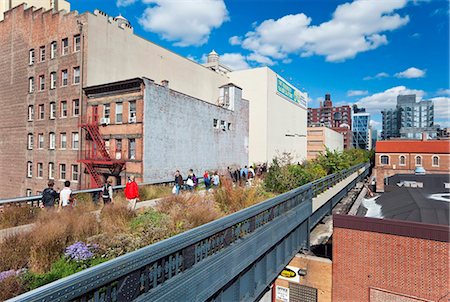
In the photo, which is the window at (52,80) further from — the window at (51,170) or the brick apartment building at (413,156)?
the brick apartment building at (413,156)

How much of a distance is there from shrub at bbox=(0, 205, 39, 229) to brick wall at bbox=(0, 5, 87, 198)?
18137 millimetres

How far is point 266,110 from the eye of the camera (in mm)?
38844

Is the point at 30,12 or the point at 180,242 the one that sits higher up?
the point at 30,12

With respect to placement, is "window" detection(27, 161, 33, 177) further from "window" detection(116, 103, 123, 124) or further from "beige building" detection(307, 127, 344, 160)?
"beige building" detection(307, 127, 344, 160)

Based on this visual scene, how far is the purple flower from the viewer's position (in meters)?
5.03

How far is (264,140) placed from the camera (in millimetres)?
38500

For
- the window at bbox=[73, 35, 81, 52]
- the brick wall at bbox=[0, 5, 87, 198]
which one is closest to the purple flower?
the brick wall at bbox=[0, 5, 87, 198]

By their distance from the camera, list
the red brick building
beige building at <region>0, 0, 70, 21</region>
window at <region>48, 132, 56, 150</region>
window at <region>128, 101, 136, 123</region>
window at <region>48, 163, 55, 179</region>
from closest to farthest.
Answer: the red brick building, window at <region>128, 101, 136, 123</region>, window at <region>48, 163, 55, 179</region>, window at <region>48, 132, 56, 150</region>, beige building at <region>0, 0, 70, 21</region>

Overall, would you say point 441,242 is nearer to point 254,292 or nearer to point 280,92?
point 254,292

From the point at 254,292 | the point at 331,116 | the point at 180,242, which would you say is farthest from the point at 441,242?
the point at 331,116

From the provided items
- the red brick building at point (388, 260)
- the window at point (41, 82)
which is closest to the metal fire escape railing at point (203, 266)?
the red brick building at point (388, 260)

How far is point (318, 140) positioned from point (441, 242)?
60.7 meters

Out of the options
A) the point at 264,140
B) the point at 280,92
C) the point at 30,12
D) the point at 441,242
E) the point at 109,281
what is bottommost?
the point at 441,242

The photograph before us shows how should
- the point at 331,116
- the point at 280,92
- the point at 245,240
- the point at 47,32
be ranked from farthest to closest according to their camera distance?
the point at 331,116, the point at 280,92, the point at 47,32, the point at 245,240
